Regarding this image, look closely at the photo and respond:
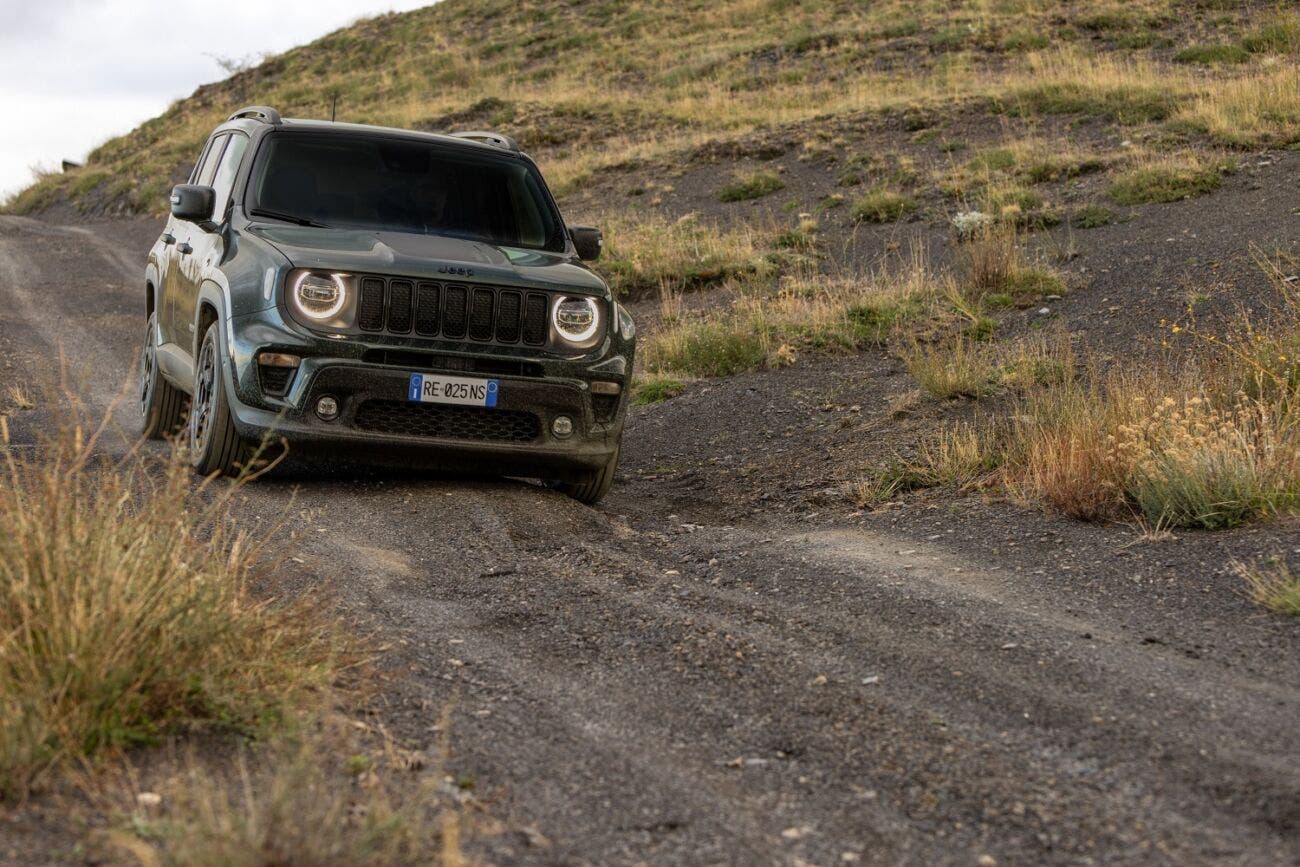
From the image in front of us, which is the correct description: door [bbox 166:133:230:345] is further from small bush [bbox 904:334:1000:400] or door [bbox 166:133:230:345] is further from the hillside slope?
the hillside slope

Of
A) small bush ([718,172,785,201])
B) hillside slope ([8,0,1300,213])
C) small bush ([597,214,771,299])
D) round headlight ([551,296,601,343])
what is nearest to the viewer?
round headlight ([551,296,601,343])

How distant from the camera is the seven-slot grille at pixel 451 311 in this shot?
22.4 feet

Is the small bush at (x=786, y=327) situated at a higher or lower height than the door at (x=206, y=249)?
lower

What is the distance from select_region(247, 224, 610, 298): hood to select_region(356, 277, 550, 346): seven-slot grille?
6 centimetres

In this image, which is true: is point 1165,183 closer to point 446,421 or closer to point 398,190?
point 398,190

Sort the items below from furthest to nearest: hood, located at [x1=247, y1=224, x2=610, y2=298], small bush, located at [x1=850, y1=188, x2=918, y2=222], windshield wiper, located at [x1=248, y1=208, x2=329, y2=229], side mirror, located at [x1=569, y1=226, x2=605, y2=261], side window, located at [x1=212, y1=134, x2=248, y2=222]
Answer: small bush, located at [x1=850, y1=188, x2=918, y2=222], side mirror, located at [x1=569, y1=226, x2=605, y2=261], side window, located at [x1=212, y1=134, x2=248, y2=222], windshield wiper, located at [x1=248, y1=208, x2=329, y2=229], hood, located at [x1=247, y1=224, x2=610, y2=298]

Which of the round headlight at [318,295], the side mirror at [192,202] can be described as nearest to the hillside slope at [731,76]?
the side mirror at [192,202]

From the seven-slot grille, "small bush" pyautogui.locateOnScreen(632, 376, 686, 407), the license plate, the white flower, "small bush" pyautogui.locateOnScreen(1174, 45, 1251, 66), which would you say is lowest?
"small bush" pyautogui.locateOnScreen(632, 376, 686, 407)

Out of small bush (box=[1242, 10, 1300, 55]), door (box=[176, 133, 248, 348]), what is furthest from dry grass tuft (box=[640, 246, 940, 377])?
small bush (box=[1242, 10, 1300, 55])

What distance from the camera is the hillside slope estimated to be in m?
21.0

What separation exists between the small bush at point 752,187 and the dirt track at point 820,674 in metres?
12.1

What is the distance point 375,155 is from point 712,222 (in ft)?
34.7

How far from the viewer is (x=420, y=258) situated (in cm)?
699

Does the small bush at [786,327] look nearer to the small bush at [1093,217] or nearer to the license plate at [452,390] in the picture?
the small bush at [1093,217]
